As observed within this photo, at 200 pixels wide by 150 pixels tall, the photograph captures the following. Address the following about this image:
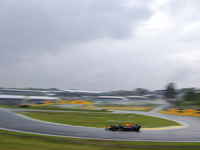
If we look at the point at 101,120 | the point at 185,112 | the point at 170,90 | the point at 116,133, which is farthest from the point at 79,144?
the point at 170,90

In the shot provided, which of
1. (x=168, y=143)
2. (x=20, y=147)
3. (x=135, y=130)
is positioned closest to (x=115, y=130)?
(x=135, y=130)

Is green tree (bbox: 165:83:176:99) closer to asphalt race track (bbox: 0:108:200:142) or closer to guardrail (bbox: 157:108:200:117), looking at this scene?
guardrail (bbox: 157:108:200:117)

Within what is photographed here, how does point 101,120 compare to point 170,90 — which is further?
point 170,90

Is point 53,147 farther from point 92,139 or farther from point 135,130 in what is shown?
point 135,130

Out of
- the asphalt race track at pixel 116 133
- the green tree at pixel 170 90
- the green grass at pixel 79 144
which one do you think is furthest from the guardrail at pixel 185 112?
the green tree at pixel 170 90

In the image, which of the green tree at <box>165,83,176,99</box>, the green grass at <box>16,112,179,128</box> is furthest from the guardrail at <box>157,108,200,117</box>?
the green tree at <box>165,83,176,99</box>

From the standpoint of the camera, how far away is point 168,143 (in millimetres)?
10250

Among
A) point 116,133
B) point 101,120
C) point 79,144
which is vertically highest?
point 101,120

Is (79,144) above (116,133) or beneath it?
beneath

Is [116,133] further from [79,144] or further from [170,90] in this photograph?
[170,90]

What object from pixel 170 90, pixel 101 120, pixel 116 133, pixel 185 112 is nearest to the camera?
pixel 116 133

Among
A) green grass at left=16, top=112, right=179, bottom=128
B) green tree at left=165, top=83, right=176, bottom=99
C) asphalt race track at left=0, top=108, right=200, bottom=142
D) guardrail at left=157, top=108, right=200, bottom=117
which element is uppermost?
green tree at left=165, top=83, right=176, bottom=99

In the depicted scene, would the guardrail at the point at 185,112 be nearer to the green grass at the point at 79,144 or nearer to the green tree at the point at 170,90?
the green grass at the point at 79,144

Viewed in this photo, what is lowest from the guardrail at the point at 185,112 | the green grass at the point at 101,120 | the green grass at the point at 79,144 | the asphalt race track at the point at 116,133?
the green grass at the point at 79,144
